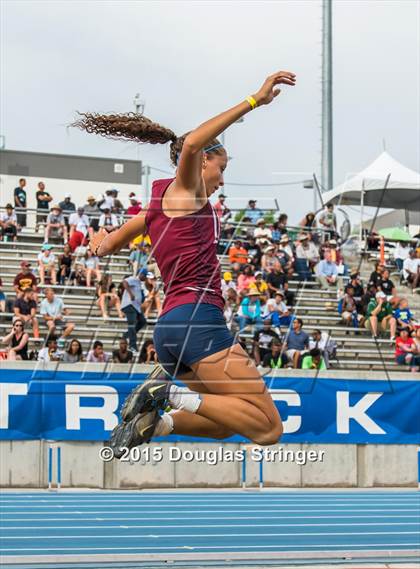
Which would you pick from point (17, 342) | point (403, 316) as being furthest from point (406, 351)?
point (17, 342)

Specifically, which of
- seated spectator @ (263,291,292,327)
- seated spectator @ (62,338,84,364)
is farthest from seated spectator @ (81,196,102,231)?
seated spectator @ (62,338,84,364)

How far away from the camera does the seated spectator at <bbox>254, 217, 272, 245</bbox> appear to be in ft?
60.3

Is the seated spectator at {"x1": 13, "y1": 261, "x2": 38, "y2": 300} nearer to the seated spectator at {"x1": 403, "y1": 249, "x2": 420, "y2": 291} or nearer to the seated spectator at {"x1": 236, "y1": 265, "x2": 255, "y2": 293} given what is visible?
the seated spectator at {"x1": 236, "y1": 265, "x2": 255, "y2": 293}

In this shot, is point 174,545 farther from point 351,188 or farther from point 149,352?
point 351,188

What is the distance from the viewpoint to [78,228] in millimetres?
17953

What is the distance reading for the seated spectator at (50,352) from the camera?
568 inches

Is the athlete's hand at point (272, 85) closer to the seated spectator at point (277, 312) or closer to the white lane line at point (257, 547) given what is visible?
the white lane line at point (257, 547)

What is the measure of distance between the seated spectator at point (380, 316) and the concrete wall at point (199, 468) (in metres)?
2.25

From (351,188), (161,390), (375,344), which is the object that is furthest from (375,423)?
(161,390)

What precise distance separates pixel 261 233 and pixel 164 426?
14.2 m

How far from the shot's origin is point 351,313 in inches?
703

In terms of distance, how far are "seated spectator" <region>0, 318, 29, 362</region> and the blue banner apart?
348 mm

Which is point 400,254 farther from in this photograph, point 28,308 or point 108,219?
point 28,308

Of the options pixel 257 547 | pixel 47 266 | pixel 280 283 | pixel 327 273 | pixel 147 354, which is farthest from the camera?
pixel 327 273
